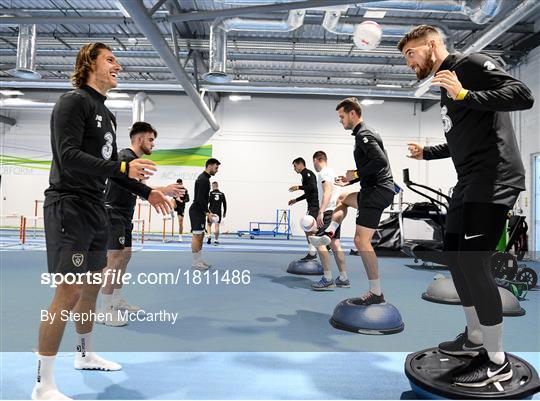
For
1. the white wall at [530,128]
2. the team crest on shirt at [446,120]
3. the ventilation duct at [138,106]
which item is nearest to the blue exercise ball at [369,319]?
the team crest on shirt at [446,120]

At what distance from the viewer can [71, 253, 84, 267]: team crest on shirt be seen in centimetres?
184

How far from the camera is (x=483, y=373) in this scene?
6.18ft

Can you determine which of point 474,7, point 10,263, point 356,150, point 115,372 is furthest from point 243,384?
point 474,7

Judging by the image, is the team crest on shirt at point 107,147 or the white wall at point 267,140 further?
the white wall at point 267,140

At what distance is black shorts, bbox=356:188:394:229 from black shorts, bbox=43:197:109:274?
2393mm

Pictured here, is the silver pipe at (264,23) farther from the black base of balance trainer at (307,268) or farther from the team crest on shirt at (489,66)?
the team crest on shirt at (489,66)

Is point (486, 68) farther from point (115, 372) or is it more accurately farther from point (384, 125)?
point (384, 125)

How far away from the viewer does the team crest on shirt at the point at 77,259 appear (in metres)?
1.84

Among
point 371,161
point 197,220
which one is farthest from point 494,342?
point 197,220

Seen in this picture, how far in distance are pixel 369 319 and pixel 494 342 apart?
1376 mm

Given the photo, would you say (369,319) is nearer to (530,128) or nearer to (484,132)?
(484,132)

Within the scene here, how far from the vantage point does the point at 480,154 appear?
1.99 meters

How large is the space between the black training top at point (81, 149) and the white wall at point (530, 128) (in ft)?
35.8

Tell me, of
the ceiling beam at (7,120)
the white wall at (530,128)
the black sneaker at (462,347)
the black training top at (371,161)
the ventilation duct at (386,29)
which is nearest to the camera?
the black sneaker at (462,347)
